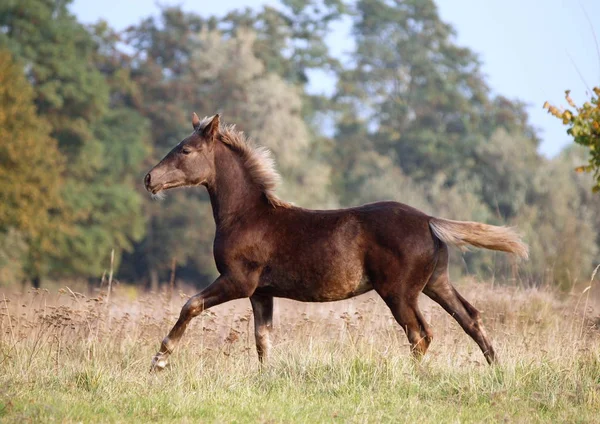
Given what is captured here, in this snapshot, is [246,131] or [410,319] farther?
[246,131]

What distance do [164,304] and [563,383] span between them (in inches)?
220

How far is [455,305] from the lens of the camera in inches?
351

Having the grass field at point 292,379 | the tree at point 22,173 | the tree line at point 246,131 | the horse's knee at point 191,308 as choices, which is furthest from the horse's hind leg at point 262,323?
the tree at point 22,173

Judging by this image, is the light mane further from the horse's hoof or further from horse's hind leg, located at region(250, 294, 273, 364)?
the horse's hoof

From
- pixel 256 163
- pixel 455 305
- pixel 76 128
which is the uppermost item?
pixel 76 128

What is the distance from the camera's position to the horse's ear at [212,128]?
9.29 meters

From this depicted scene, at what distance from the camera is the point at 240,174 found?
947 centimetres

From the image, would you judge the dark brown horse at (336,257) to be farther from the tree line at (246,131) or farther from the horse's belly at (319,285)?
the tree line at (246,131)

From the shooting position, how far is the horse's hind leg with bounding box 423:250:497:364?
879 centimetres

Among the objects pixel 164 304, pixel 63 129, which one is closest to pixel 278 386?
pixel 164 304

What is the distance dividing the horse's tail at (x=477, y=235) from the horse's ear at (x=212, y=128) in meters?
2.53

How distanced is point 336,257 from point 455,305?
1382mm

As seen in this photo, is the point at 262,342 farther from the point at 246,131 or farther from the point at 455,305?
the point at 246,131

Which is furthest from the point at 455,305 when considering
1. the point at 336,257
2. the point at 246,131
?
the point at 246,131
